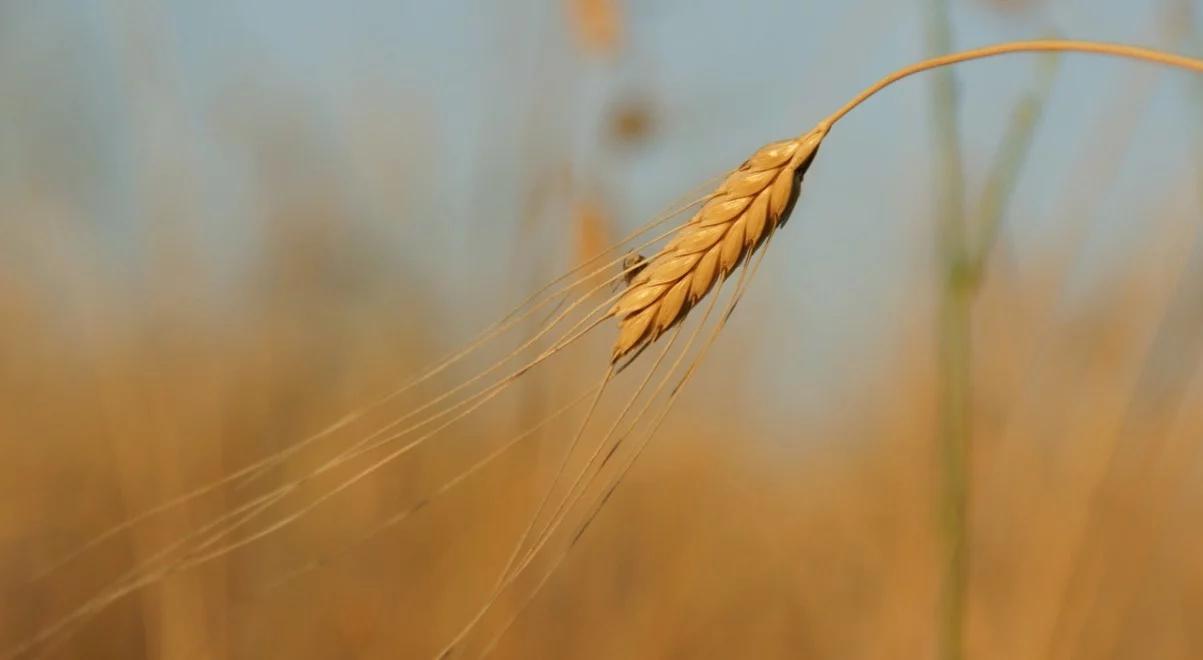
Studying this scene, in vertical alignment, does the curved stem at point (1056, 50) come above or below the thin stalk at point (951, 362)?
above

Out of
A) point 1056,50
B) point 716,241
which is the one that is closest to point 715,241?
point 716,241

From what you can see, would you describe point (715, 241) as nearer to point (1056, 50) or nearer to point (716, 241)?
point (716, 241)

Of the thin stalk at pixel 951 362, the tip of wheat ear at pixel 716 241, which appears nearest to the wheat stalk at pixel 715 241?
the tip of wheat ear at pixel 716 241

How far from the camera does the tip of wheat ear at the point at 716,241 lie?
1.33ft

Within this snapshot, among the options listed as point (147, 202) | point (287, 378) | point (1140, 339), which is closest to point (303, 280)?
point (287, 378)

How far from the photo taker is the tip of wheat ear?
41cm

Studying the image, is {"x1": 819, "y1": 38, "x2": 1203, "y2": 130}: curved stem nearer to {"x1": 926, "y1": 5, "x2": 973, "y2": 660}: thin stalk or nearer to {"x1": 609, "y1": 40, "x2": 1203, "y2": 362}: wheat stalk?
{"x1": 609, "y1": 40, "x2": 1203, "y2": 362}: wheat stalk

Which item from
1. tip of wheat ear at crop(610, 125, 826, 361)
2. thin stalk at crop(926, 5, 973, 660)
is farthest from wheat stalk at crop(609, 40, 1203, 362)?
thin stalk at crop(926, 5, 973, 660)

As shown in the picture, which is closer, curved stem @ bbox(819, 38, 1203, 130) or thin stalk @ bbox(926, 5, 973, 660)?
curved stem @ bbox(819, 38, 1203, 130)

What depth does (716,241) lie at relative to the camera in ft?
1.41

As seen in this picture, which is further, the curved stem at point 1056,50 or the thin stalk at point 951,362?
the thin stalk at point 951,362

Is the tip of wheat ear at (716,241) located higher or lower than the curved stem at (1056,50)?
lower

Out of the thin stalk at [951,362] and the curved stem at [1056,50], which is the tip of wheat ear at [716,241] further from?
the thin stalk at [951,362]

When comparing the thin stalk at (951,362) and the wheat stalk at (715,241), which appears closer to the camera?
the wheat stalk at (715,241)
